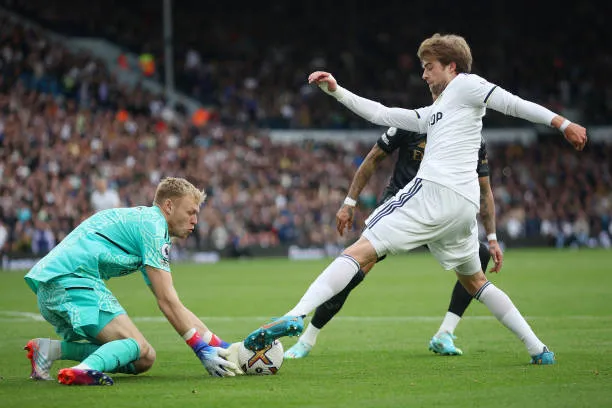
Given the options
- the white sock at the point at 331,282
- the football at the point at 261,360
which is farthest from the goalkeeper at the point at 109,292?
the white sock at the point at 331,282

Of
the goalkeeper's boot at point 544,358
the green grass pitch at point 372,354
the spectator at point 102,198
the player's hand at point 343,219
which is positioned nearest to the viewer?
the green grass pitch at point 372,354

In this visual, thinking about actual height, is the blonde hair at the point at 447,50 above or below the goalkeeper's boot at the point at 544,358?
above

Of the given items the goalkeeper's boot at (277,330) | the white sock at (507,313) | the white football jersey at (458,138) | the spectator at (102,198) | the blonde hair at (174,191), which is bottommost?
the spectator at (102,198)

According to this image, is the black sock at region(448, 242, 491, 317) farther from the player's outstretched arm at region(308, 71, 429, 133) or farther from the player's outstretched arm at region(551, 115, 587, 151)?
the player's outstretched arm at region(551, 115, 587, 151)

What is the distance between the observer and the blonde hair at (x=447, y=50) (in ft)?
26.0

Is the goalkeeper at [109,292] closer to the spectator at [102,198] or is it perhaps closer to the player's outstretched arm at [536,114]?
the player's outstretched arm at [536,114]

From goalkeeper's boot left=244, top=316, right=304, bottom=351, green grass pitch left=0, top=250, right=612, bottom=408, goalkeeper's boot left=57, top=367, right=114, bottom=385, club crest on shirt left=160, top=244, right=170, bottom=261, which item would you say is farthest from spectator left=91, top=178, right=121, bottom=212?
goalkeeper's boot left=244, top=316, right=304, bottom=351

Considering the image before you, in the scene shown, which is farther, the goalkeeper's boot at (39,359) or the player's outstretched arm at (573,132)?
the goalkeeper's boot at (39,359)

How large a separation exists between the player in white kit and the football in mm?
321

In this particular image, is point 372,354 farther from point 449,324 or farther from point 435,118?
point 435,118

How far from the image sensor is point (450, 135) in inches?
309

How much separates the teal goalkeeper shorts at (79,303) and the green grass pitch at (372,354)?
19.4 inches

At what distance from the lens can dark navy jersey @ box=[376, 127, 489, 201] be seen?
9555mm

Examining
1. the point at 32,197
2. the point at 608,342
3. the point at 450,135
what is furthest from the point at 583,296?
the point at 32,197
